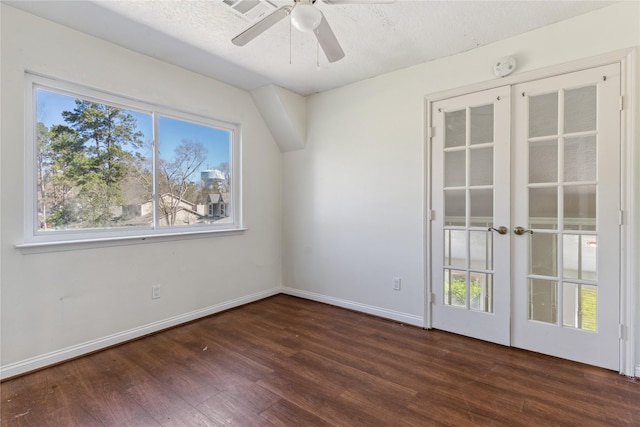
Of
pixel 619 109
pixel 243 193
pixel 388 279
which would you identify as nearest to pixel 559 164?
pixel 619 109

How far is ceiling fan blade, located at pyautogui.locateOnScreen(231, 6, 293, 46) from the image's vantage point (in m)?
1.62

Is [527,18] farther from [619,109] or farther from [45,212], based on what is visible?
[45,212]

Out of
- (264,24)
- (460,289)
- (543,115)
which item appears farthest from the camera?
(460,289)

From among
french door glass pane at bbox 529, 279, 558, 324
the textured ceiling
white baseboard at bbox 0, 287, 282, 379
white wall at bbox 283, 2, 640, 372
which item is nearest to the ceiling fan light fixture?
the textured ceiling

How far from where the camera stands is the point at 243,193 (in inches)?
144

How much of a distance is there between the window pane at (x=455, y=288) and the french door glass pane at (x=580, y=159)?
1.15 m

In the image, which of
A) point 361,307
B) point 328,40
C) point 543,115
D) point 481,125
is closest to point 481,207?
point 481,125

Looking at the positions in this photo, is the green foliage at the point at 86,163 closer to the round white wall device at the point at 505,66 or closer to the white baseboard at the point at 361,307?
the white baseboard at the point at 361,307

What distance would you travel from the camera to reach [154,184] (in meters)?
2.90

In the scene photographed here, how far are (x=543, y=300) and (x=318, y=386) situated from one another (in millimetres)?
1917

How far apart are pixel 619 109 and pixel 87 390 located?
4.11 metres

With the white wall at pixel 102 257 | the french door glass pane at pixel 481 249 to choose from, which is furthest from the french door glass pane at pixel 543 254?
the white wall at pixel 102 257

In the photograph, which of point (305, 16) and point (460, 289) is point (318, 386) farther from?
point (305, 16)

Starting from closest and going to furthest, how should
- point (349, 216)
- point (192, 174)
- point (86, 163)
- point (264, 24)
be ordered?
point (264, 24)
point (86, 163)
point (192, 174)
point (349, 216)
